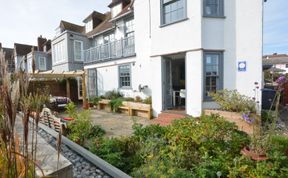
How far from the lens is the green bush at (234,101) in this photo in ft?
25.1

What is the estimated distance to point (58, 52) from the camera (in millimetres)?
22438

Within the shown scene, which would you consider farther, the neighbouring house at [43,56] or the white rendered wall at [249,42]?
the neighbouring house at [43,56]

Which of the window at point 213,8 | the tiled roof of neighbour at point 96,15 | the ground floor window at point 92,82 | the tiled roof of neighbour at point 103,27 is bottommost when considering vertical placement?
the ground floor window at point 92,82

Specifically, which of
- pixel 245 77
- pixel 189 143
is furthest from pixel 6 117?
pixel 245 77

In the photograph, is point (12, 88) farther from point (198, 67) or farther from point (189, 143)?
point (198, 67)

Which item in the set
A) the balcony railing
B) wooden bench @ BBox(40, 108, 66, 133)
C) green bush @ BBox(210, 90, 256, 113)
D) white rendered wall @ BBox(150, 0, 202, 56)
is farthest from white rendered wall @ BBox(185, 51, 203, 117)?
the balcony railing

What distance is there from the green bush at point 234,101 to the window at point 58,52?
709 inches

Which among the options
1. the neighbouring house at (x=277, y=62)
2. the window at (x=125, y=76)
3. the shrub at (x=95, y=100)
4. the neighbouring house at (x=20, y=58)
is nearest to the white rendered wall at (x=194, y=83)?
the window at (x=125, y=76)

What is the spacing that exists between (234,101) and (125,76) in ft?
27.2

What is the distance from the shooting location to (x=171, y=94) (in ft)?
34.7

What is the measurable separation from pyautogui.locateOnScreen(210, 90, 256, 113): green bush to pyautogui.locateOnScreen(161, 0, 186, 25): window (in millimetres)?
3892

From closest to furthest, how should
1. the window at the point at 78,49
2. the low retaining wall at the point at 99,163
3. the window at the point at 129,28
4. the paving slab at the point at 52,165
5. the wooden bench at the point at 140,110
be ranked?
the paving slab at the point at 52,165 < the low retaining wall at the point at 99,163 < the wooden bench at the point at 140,110 < the window at the point at 129,28 < the window at the point at 78,49

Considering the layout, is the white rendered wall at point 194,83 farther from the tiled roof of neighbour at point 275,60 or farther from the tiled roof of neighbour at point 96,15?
the tiled roof of neighbour at point 96,15

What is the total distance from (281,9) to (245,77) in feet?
15.2
